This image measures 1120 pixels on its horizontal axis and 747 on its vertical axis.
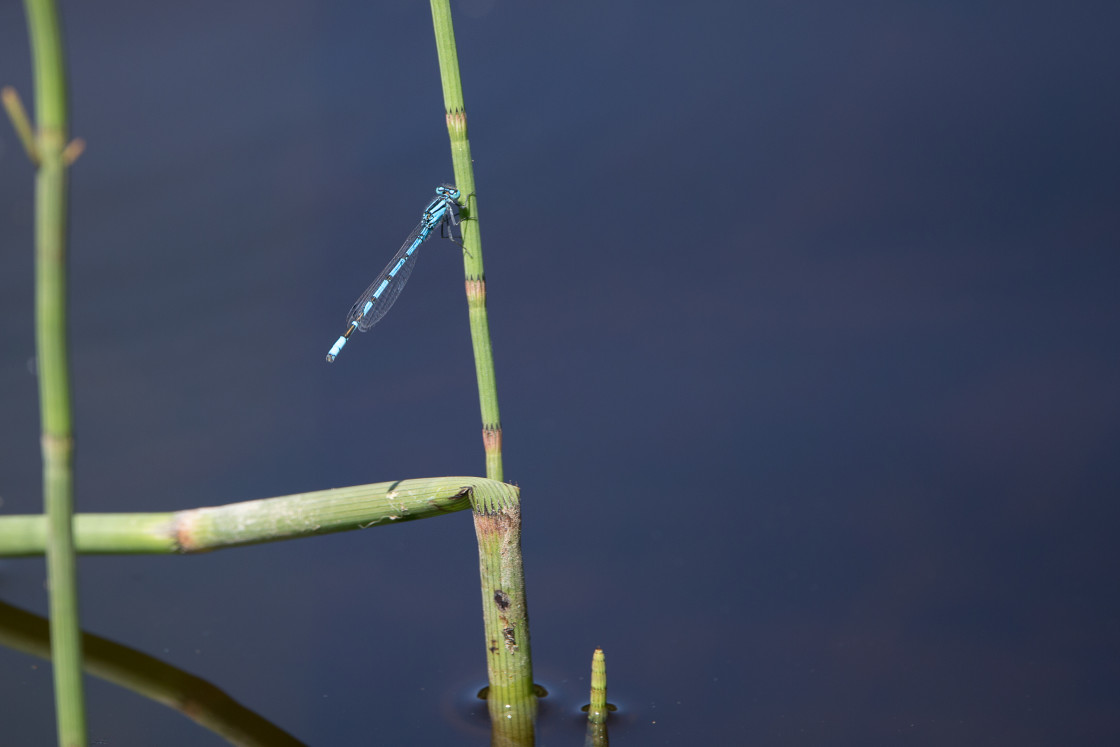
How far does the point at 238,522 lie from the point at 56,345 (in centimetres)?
90

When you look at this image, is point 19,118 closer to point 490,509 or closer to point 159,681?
point 490,509

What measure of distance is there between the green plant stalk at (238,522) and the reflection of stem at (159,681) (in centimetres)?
111

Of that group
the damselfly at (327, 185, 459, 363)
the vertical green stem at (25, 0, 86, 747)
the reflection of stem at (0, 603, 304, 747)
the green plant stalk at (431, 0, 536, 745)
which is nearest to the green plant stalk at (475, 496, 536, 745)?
the green plant stalk at (431, 0, 536, 745)

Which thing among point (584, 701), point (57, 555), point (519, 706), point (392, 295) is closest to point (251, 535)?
point (57, 555)

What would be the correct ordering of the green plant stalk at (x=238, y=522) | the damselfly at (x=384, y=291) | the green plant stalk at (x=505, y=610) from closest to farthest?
the green plant stalk at (x=238, y=522) < the green plant stalk at (x=505, y=610) < the damselfly at (x=384, y=291)

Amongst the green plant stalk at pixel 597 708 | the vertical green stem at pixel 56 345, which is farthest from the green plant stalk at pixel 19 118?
the green plant stalk at pixel 597 708

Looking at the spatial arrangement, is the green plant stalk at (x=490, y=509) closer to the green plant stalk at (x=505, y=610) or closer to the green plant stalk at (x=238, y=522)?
the green plant stalk at (x=505, y=610)

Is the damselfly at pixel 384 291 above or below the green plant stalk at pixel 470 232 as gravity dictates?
above

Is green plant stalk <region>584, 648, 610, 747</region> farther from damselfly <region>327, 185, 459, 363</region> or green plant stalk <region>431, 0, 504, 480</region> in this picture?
damselfly <region>327, 185, 459, 363</region>

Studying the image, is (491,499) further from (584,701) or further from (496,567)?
(584,701)

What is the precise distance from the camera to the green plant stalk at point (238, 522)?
1.94 metres

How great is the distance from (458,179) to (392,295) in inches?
95.1

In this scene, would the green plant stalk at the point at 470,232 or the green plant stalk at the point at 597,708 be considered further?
the green plant stalk at the point at 597,708

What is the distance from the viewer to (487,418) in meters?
2.38
